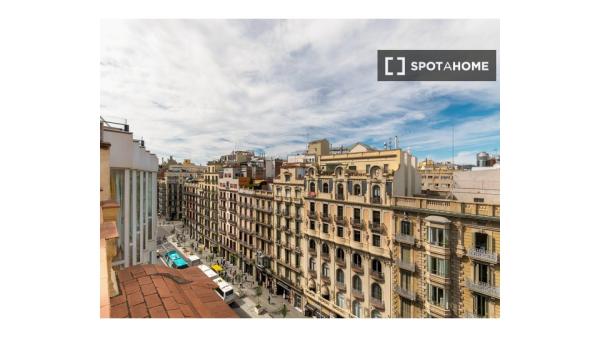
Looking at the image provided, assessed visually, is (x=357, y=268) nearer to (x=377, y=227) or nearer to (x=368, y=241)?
(x=368, y=241)

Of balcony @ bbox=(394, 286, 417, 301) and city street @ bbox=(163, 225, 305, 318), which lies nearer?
balcony @ bbox=(394, 286, 417, 301)

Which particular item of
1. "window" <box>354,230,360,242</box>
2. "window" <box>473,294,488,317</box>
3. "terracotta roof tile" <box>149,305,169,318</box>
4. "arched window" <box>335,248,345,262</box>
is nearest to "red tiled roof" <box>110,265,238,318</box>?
"terracotta roof tile" <box>149,305,169,318</box>

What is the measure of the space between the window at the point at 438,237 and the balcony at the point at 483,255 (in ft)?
1.79

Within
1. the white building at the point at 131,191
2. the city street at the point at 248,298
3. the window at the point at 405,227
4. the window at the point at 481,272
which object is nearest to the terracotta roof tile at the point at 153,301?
the white building at the point at 131,191

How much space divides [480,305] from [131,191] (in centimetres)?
835

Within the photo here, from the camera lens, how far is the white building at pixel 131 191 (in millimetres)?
4442

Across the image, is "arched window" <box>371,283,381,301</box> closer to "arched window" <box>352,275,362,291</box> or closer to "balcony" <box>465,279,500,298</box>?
"arched window" <box>352,275,362,291</box>

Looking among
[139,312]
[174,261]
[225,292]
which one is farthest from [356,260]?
[174,261]

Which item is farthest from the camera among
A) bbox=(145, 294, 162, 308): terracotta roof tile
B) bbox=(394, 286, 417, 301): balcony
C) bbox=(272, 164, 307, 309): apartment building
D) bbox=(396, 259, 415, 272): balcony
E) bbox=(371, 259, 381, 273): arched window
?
bbox=(272, 164, 307, 309): apartment building

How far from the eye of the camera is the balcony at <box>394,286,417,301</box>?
615 cm

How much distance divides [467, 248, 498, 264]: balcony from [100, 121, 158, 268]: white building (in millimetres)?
7858

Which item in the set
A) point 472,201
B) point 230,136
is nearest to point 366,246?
point 472,201

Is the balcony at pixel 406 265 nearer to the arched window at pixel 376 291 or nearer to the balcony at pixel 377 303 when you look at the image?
the arched window at pixel 376 291

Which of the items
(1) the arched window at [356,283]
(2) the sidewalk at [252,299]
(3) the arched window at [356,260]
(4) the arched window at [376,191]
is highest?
(4) the arched window at [376,191]
